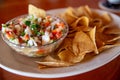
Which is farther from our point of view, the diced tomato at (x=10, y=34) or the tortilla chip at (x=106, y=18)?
the tortilla chip at (x=106, y=18)

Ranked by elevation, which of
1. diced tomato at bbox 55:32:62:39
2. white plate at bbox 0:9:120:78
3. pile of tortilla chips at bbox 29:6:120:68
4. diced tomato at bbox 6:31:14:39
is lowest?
white plate at bbox 0:9:120:78

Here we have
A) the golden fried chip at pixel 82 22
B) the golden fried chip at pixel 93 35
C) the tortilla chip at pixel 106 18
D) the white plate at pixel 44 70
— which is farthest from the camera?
the tortilla chip at pixel 106 18

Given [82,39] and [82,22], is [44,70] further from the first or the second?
[82,22]

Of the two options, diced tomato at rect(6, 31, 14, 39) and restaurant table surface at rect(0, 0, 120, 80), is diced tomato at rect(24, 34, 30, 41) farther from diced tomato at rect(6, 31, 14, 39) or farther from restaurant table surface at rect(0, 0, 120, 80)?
restaurant table surface at rect(0, 0, 120, 80)

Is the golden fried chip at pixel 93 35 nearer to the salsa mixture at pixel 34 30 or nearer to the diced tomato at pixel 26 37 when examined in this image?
the salsa mixture at pixel 34 30

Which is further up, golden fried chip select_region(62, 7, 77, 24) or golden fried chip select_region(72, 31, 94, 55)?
golden fried chip select_region(62, 7, 77, 24)

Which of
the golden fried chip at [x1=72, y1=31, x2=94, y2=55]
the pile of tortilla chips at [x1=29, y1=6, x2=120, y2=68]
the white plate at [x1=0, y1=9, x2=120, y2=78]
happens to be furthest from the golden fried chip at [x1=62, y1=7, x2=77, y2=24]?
the white plate at [x1=0, y1=9, x2=120, y2=78]

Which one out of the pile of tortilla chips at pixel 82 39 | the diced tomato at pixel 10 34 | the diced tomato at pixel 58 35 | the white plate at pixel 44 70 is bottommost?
the white plate at pixel 44 70

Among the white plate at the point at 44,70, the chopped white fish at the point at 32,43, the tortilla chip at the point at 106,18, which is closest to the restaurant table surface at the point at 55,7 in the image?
the white plate at the point at 44,70

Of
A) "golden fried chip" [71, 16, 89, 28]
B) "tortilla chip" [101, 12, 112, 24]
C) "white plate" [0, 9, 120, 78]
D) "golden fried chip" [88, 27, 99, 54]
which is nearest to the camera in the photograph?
"white plate" [0, 9, 120, 78]
